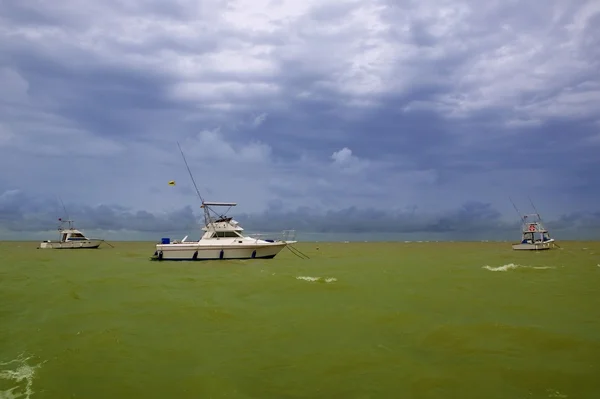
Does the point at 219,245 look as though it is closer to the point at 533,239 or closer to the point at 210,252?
the point at 210,252

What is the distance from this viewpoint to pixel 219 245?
45.5 meters

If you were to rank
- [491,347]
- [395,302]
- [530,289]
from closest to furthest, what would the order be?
[491,347], [395,302], [530,289]

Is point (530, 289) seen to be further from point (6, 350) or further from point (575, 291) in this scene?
point (6, 350)

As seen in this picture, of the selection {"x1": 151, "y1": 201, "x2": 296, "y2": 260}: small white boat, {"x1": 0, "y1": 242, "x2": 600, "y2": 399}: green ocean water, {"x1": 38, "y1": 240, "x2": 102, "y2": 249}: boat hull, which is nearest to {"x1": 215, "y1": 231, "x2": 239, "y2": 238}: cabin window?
{"x1": 151, "y1": 201, "x2": 296, "y2": 260}: small white boat

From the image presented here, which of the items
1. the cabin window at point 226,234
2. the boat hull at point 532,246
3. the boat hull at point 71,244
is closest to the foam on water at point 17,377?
the cabin window at point 226,234

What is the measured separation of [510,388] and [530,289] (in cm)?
1667

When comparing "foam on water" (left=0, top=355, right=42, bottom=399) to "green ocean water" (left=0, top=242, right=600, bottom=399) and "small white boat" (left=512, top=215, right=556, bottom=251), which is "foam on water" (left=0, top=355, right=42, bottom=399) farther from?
A: "small white boat" (left=512, top=215, right=556, bottom=251)

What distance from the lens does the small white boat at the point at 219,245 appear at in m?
45.6

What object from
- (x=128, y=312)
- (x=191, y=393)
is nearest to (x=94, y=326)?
(x=128, y=312)

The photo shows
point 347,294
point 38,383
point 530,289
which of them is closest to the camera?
point 38,383

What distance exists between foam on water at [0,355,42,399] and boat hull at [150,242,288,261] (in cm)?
3448

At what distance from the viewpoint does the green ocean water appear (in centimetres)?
888

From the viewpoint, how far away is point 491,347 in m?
11.6

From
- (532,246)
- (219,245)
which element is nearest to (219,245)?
(219,245)
